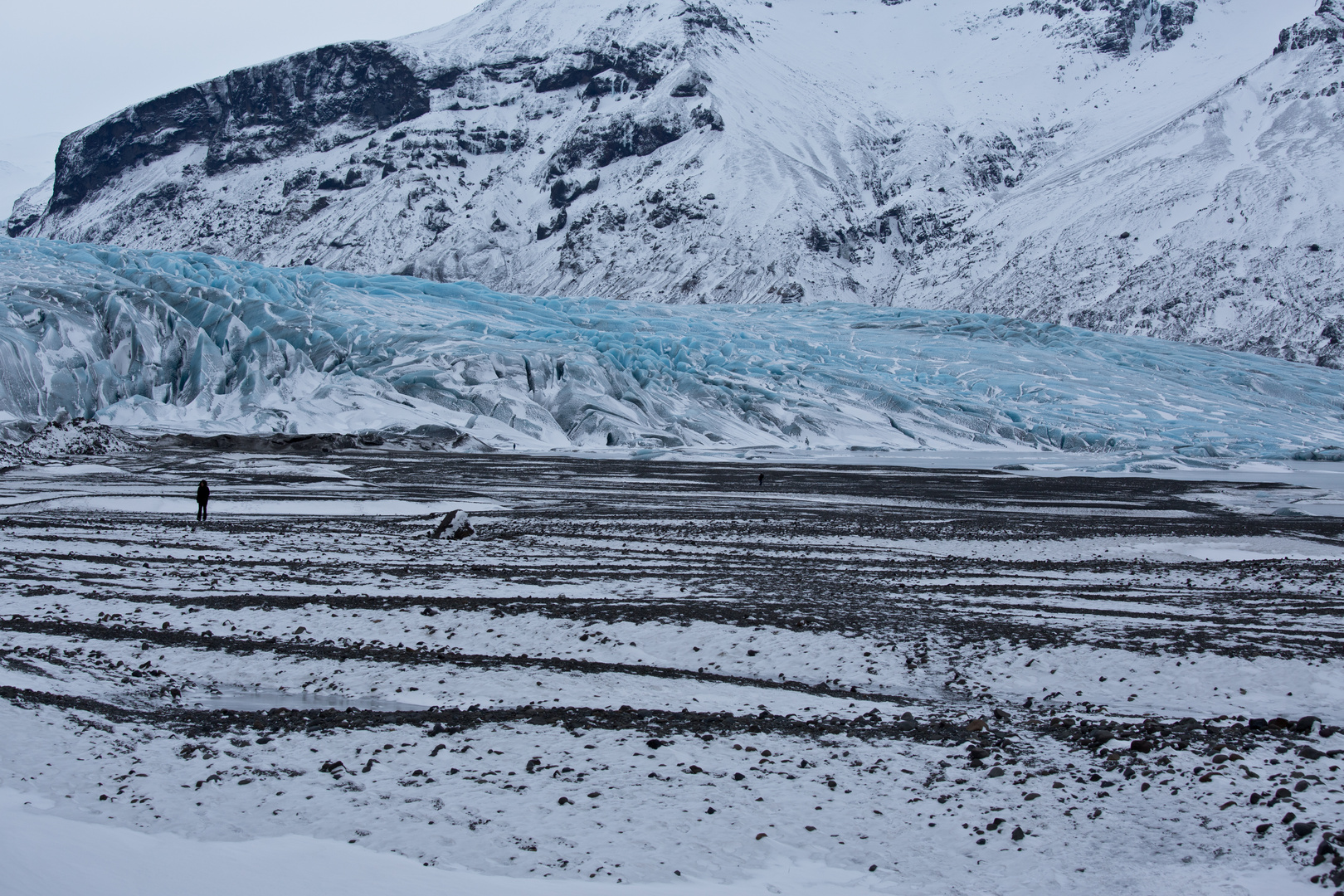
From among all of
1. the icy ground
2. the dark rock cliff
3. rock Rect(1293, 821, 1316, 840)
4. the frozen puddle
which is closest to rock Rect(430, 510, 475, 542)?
the icy ground

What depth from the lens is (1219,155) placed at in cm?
8419

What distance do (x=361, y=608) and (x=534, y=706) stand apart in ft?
12.1

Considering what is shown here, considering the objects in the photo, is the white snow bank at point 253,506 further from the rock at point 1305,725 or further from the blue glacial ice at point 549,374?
the blue glacial ice at point 549,374

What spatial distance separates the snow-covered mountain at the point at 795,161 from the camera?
79.6 m

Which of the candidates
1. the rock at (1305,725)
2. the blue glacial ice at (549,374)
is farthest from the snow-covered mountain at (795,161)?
the rock at (1305,725)

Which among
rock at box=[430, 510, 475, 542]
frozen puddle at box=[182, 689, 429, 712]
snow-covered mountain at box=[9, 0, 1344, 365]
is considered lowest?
rock at box=[430, 510, 475, 542]

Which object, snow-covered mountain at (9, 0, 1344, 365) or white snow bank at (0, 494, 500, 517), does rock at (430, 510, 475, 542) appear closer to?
white snow bank at (0, 494, 500, 517)

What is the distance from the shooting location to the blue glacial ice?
38.3m

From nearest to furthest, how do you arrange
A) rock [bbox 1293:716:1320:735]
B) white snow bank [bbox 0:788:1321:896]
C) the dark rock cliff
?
1. white snow bank [bbox 0:788:1321:896]
2. rock [bbox 1293:716:1320:735]
3. the dark rock cliff

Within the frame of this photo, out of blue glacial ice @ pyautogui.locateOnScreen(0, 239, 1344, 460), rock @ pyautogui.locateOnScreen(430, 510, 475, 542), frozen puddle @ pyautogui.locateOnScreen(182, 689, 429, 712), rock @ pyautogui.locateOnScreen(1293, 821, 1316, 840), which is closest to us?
rock @ pyautogui.locateOnScreen(1293, 821, 1316, 840)

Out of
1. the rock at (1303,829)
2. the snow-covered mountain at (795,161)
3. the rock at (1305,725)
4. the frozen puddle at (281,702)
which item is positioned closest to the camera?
the rock at (1303,829)

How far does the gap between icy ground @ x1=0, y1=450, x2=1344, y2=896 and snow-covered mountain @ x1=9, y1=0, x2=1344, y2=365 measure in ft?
231

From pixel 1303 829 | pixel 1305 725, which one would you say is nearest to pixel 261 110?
pixel 1305 725

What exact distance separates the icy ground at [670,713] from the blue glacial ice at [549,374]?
80.3ft
